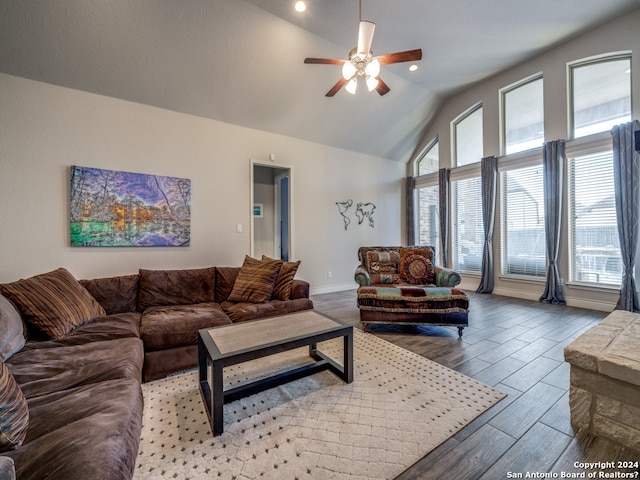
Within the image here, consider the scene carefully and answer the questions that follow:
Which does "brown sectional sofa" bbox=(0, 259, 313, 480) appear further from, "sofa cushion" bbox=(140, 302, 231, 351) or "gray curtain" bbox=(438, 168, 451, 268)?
"gray curtain" bbox=(438, 168, 451, 268)

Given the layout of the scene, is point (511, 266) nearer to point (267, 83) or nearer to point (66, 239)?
point (267, 83)

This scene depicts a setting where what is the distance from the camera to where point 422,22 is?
332 centimetres

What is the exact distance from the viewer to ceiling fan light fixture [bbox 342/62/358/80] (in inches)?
99.8

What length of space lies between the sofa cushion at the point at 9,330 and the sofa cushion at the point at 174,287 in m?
0.99

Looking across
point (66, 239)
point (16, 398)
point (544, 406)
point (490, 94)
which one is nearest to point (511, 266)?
point (490, 94)

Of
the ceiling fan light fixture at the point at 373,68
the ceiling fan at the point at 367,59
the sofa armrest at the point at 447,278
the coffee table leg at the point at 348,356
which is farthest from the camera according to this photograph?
the sofa armrest at the point at 447,278

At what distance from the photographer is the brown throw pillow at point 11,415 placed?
2.93 feet

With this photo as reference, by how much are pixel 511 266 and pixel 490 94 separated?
327cm

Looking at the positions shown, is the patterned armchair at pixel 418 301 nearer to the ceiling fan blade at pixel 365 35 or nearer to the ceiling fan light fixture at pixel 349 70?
the ceiling fan light fixture at pixel 349 70

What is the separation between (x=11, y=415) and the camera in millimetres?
941

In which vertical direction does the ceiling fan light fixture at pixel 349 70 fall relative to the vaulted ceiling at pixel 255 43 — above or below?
below

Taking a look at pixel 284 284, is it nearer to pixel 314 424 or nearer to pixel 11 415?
pixel 314 424

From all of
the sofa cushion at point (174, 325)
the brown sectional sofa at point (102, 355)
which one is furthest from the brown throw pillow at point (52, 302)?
the sofa cushion at point (174, 325)

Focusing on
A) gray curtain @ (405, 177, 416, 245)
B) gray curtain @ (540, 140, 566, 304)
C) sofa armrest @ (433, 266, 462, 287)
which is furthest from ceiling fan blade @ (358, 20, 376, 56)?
gray curtain @ (405, 177, 416, 245)
